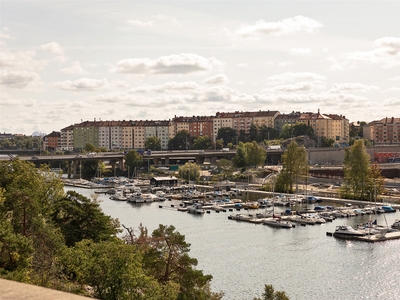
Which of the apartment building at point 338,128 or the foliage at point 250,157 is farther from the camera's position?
the apartment building at point 338,128

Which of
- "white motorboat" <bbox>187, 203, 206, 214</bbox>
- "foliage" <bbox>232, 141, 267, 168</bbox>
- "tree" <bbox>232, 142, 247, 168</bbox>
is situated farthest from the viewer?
"tree" <bbox>232, 142, 247, 168</bbox>

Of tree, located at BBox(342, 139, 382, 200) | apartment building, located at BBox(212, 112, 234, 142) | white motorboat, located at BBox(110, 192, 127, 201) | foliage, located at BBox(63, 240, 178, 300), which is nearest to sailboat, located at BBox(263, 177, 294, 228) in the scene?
tree, located at BBox(342, 139, 382, 200)

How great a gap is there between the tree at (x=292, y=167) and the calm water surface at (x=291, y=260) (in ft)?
44.7

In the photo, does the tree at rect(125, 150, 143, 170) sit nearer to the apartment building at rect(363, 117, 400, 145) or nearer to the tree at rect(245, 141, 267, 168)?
the tree at rect(245, 141, 267, 168)

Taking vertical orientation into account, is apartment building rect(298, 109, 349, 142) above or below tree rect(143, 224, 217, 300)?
above

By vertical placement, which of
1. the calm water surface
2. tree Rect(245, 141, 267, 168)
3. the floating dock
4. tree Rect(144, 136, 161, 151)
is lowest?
the calm water surface

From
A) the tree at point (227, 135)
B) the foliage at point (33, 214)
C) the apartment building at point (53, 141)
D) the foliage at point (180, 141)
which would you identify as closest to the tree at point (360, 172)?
the foliage at point (33, 214)

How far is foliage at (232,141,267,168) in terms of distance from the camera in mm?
68062

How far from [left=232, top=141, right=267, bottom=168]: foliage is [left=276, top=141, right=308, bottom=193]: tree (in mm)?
17180

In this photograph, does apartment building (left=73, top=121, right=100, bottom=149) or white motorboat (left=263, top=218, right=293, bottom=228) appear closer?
white motorboat (left=263, top=218, right=293, bottom=228)

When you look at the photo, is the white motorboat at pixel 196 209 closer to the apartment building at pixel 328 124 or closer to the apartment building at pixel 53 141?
the apartment building at pixel 328 124

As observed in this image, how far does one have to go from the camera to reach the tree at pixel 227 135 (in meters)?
102

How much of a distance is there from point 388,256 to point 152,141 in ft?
246

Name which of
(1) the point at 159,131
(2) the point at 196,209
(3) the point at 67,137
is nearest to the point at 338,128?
(1) the point at 159,131
